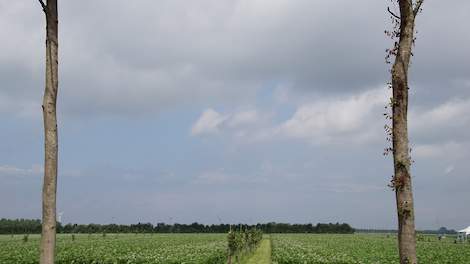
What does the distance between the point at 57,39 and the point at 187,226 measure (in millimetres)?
119831

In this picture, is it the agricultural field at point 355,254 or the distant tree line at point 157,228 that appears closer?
the agricultural field at point 355,254

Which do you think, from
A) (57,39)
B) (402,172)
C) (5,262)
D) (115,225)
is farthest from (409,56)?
(115,225)

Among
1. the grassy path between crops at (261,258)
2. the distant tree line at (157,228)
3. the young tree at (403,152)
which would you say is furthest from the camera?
the distant tree line at (157,228)

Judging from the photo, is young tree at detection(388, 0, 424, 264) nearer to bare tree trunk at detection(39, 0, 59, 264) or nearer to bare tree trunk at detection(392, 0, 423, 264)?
bare tree trunk at detection(392, 0, 423, 264)

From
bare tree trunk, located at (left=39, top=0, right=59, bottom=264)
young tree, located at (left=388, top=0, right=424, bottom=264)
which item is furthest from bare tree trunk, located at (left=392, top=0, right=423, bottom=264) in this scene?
bare tree trunk, located at (left=39, top=0, right=59, bottom=264)

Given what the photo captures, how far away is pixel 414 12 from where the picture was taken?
4.86 meters

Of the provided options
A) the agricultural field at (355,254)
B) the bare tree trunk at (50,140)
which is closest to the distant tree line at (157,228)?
the agricultural field at (355,254)

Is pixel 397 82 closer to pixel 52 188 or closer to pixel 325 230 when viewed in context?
pixel 52 188

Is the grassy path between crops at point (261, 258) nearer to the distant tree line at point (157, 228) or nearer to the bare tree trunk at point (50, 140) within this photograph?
the bare tree trunk at point (50, 140)

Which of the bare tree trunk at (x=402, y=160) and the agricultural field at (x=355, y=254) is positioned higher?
the bare tree trunk at (x=402, y=160)

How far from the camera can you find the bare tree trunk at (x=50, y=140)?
4977 mm

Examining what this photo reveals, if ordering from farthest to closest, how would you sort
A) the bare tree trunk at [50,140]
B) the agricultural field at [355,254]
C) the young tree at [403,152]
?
the agricultural field at [355,254]
the bare tree trunk at [50,140]
the young tree at [403,152]

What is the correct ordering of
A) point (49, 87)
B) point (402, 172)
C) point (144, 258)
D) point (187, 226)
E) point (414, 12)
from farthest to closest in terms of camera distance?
point (187, 226), point (144, 258), point (49, 87), point (414, 12), point (402, 172)

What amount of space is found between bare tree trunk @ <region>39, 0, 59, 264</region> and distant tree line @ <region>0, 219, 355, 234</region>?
3861 inches
